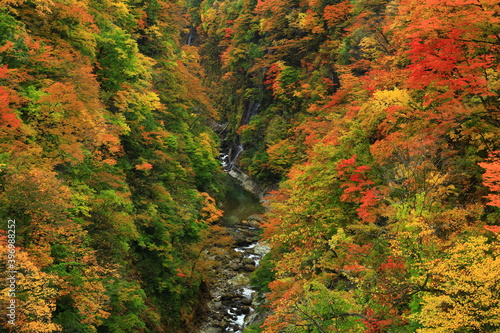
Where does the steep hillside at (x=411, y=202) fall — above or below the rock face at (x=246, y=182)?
above

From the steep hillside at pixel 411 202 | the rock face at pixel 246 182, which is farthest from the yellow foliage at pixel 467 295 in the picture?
the rock face at pixel 246 182

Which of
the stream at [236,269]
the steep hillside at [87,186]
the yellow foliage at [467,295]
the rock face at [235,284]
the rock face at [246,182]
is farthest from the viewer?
the rock face at [246,182]

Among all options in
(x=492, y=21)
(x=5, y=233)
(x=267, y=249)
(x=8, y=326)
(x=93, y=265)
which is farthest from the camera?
(x=267, y=249)

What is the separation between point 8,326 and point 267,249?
22139mm

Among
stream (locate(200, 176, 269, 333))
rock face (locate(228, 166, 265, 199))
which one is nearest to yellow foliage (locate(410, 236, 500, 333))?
stream (locate(200, 176, 269, 333))

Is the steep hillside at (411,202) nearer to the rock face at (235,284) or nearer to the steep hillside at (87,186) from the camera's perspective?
the rock face at (235,284)

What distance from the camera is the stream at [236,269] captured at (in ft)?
63.9

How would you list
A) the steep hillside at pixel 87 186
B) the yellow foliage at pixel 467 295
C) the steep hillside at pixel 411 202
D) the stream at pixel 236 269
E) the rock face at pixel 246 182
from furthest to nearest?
the rock face at pixel 246 182, the stream at pixel 236 269, the steep hillside at pixel 87 186, the steep hillside at pixel 411 202, the yellow foliage at pixel 467 295

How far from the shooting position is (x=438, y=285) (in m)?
6.77

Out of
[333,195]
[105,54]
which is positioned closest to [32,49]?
[105,54]

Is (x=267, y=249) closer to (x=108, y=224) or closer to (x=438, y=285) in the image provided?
(x=108, y=224)

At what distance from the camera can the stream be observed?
19484 mm

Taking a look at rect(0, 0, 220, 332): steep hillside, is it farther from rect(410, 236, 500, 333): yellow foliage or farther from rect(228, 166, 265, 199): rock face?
rect(228, 166, 265, 199): rock face

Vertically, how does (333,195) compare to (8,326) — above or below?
below
